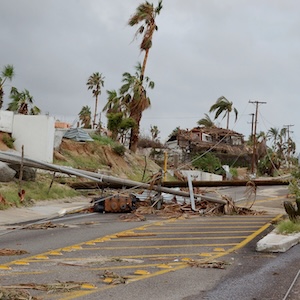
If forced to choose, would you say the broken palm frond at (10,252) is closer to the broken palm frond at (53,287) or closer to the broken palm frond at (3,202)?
the broken palm frond at (53,287)

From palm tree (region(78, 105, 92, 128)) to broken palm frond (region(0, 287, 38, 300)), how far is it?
192 feet

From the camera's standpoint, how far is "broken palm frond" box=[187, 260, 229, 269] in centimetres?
802

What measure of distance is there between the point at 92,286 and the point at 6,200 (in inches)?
512

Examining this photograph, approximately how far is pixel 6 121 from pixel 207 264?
74.2ft

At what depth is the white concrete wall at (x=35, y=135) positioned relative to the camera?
2812 centimetres

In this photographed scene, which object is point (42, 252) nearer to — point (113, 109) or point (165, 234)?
point (165, 234)

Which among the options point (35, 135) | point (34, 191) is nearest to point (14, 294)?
point (34, 191)

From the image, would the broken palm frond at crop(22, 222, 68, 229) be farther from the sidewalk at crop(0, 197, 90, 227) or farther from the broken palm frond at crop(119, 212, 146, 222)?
the broken palm frond at crop(119, 212, 146, 222)

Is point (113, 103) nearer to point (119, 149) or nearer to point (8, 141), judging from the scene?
point (119, 149)

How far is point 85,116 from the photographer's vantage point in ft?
238

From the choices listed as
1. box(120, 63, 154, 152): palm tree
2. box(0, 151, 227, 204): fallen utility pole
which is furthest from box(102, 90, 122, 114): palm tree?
box(0, 151, 227, 204): fallen utility pole

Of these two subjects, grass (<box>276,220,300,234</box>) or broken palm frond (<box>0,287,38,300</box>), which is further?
grass (<box>276,220,300,234</box>)

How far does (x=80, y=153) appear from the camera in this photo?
36875 mm

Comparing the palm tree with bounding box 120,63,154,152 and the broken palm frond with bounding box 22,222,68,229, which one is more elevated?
the palm tree with bounding box 120,63,154,152
